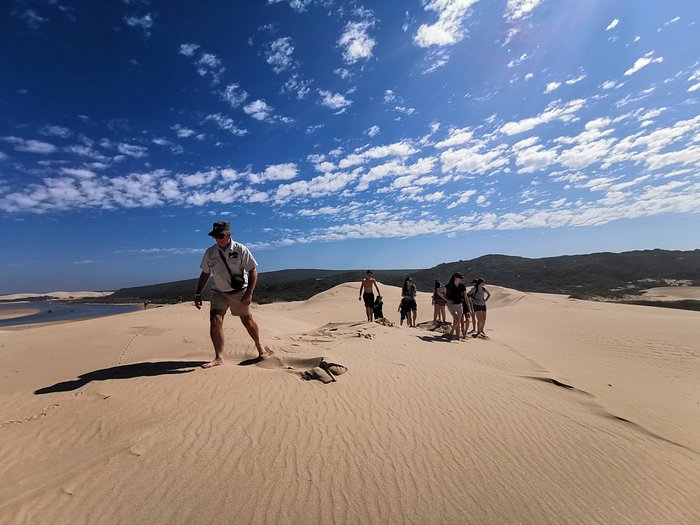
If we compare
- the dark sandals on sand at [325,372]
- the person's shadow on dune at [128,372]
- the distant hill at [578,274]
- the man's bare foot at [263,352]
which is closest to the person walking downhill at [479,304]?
the dark sandals on sand at [325,372]

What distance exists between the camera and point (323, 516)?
101 inches

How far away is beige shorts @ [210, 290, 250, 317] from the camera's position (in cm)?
542

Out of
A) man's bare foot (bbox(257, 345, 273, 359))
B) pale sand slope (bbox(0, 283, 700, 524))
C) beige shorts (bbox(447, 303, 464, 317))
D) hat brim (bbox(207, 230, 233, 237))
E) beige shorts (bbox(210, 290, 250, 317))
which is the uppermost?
hat brim (bbox(207, 230, 233, 237))

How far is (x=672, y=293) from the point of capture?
1161 inches

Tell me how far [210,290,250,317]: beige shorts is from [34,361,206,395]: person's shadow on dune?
3.12 ft

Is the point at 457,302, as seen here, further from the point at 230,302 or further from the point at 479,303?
the point at 230,302

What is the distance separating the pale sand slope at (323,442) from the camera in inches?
105

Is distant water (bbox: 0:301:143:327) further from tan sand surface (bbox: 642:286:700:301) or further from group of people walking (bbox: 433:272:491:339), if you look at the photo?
tan sand surface (bbox: 642:286:700:301)

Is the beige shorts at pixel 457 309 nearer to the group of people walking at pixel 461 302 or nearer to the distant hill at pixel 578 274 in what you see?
the group of people walking at pixel 461 302

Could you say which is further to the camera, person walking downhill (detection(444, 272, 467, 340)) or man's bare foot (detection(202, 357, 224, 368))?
person walking downhill (detection(444, 272, 467, 340))

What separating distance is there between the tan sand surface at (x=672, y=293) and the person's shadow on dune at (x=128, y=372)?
33.3 meters

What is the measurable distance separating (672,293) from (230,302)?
37421 mm

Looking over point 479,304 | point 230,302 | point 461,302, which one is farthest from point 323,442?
point 479,304

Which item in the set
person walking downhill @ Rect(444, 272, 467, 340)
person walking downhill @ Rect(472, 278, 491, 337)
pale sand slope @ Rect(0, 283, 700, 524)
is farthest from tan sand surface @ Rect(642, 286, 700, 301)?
pale sand slope @ Rect(0, 283, 700, 524)
